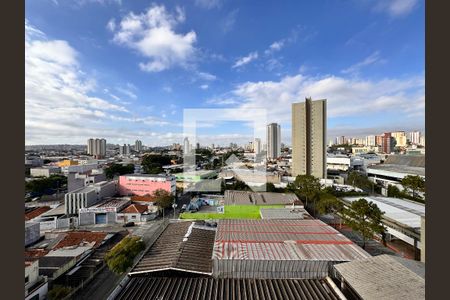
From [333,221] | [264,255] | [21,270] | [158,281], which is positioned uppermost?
[21,270]

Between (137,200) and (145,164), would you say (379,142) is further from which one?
(137,200)

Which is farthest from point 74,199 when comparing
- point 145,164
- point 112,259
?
point 145,164

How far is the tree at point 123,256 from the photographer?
4773 mm

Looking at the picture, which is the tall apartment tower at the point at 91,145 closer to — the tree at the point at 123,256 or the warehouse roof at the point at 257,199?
the warehouse roof at the point at 257,199

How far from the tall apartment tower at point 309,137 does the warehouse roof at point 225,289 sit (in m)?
13.1

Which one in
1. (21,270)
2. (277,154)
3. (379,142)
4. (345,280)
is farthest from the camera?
(379,142)

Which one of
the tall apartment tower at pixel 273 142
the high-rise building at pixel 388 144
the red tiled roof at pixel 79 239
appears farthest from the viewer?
the high-rise building at pixel 388 144

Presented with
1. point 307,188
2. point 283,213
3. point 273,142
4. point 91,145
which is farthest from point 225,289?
point 91,145

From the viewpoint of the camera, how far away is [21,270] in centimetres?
94

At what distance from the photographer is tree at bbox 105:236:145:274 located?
4773mm

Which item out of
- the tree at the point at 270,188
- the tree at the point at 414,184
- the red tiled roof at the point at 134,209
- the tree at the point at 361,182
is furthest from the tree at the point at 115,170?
the tree at the point at 414,184

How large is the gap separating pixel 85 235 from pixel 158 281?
4489mm

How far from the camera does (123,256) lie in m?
4.94

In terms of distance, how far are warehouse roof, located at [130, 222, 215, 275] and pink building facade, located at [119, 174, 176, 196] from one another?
6.09m
